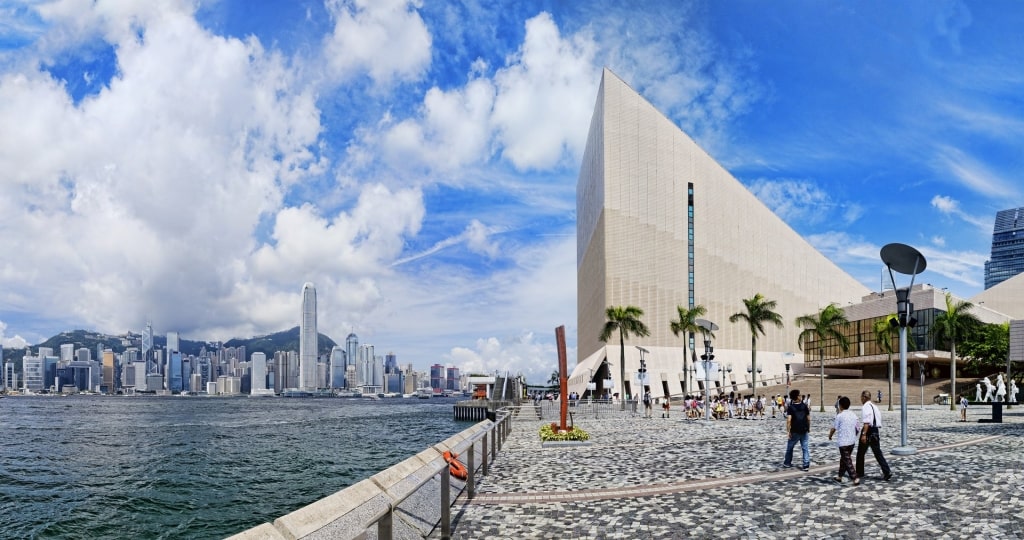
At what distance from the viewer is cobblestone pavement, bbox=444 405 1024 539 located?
8320 mm

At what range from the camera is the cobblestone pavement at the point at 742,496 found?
832 cm

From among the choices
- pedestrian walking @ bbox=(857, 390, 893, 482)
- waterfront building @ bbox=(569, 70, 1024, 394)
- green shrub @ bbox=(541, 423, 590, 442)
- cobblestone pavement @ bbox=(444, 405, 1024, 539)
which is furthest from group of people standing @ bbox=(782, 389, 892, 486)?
waterfront building @ bbox=(569, 70, 1024, 394)

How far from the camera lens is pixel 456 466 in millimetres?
10523

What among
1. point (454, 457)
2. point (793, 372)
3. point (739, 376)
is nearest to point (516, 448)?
point (454, 457)

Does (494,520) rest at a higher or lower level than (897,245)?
lower

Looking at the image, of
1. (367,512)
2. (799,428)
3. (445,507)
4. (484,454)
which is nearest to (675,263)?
(799,428)

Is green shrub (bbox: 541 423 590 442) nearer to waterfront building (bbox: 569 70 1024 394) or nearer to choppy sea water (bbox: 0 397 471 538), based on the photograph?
choppy sea water (bbox: 0 397 471 538)

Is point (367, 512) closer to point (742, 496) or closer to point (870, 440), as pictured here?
point (742, 496)

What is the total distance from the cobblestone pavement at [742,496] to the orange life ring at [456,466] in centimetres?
39

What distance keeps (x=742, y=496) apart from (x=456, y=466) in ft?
13.9

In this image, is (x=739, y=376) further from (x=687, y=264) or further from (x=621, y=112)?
(x=621, y=112)

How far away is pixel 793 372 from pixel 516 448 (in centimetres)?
6913

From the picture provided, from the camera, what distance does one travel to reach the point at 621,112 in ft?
220

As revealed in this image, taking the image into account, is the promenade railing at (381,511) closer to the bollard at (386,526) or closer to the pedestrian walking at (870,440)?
the bollard at (386,526)
